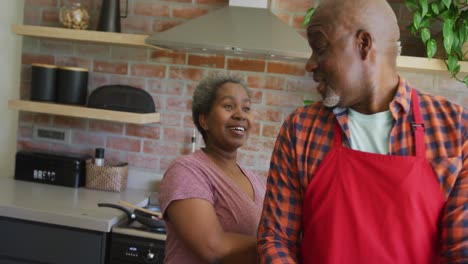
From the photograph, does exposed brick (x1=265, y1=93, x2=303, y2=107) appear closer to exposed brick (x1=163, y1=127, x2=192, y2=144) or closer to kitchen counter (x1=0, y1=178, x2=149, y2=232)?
exposed brick (x1=163, y1=127, x2=192, y2=144)

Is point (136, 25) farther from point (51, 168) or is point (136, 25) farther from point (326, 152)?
A: point (326, 152)

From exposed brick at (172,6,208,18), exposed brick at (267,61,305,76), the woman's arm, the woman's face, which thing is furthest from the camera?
exposed brick at (172,6,208,18)

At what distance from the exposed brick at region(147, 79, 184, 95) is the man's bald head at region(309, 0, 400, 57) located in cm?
197

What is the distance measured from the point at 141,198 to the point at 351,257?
1949mm

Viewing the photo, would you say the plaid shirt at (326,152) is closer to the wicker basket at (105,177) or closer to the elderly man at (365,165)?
the elderly man at (365,165)

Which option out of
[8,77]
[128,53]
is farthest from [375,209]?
[8,77]

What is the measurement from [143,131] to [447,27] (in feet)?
5.55

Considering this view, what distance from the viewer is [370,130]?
41.3 inches

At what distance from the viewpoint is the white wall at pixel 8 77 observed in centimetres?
297

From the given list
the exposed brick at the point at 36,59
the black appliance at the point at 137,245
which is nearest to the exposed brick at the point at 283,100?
the black appliance at the point at 137,245

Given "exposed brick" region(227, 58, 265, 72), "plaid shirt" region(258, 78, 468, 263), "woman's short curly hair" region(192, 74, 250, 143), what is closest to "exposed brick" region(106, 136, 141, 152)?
"exposed brick" region(227, 58, 265, 72)

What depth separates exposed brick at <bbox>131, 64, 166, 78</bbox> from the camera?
2957 mm

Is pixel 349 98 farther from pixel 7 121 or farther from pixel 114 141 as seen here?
pixel 7 121

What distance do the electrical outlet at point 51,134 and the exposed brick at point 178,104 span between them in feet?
2.14
